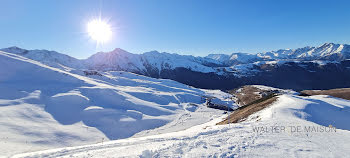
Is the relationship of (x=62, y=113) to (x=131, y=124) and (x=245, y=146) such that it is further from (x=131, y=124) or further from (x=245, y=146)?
(x=245, y=146)

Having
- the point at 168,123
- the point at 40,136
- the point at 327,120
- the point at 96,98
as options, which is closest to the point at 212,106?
the point at 168,123

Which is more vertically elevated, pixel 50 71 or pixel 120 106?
pixel 50 71

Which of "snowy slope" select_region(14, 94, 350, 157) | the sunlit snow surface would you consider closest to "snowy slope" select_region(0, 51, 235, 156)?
the sunlit snow surface

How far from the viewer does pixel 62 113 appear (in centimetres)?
4075

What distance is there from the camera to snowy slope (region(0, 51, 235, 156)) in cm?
2861

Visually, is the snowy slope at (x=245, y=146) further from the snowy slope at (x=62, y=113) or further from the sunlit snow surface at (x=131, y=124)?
the snowy slope at (x=62, y=113)

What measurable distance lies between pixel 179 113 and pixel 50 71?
56924 millimetres

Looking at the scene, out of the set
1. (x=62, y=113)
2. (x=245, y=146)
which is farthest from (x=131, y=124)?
(x=245, y=146)

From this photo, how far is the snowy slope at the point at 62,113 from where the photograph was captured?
28609mm

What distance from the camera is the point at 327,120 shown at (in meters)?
23.3

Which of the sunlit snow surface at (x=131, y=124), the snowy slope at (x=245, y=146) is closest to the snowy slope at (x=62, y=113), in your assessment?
the sunlit snow surface at (x=131, y=124)

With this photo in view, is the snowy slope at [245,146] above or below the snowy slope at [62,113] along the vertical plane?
above

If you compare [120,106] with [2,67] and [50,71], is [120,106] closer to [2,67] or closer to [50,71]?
[50,71]

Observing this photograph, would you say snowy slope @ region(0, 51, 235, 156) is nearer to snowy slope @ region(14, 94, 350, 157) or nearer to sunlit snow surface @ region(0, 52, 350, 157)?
sunlit snow surface @ region(0, 52, 350, 157)
